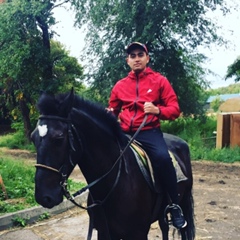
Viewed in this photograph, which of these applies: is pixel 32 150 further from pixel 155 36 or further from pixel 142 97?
pixel 142 97

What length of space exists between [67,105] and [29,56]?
1565 centimetres

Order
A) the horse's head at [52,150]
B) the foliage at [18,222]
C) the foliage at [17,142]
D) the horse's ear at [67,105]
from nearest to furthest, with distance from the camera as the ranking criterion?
the horse's head at [52,150] → the horse's ear at [67,105] → the foliage at [18,222] → the foliage at [17,142]

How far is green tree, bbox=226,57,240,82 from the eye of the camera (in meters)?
16.2

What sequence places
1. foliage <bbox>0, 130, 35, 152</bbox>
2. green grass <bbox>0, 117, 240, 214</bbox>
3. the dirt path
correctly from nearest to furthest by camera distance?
the dirt path < green grass <bbox>0, 117, 240, 214</bbox> < foliage <bbox>0, 130, 35, 152</bbox>

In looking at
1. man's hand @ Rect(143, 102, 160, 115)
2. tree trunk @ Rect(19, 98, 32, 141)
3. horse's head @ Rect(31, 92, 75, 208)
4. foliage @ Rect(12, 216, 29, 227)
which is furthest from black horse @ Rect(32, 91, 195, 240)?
tree trunk @ Rect(19, 98, 32, 141)

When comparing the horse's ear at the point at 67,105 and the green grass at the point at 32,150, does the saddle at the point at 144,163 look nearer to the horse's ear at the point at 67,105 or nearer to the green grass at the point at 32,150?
the horse's ear at the point at 67,105

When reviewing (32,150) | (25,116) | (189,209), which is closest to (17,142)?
(25,116)

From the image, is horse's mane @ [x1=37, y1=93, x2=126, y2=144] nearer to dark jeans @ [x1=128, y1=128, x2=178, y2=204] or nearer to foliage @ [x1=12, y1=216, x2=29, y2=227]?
dark jeans @ [x1=128, y1=128, x2=178, y2=204]

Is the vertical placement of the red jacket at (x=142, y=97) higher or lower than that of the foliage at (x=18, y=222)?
higher

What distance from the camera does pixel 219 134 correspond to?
14.2 meters

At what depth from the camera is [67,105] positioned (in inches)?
99.1

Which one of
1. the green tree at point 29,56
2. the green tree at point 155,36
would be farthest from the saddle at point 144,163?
the green tree at point 29,56

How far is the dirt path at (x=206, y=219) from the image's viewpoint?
5176mm

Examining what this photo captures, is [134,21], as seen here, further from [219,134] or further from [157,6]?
[219,134]
